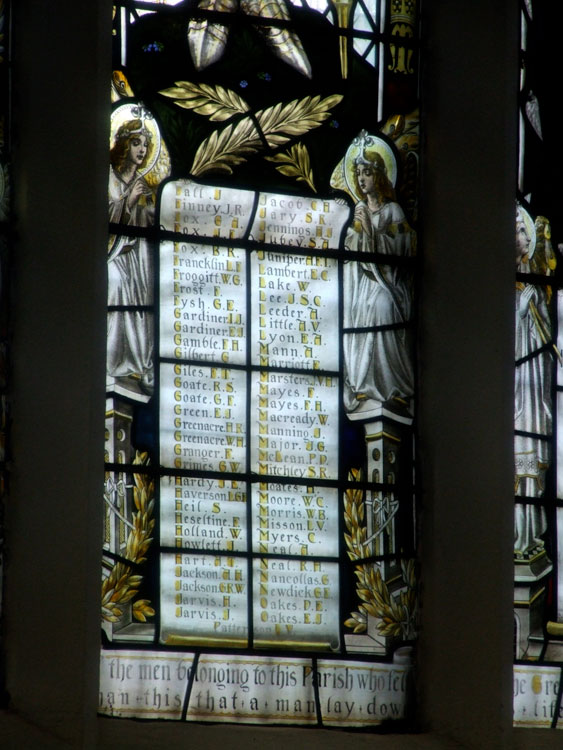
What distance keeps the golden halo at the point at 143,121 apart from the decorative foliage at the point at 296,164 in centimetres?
38

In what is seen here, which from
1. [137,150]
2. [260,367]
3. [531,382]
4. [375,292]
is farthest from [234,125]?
[531,382]

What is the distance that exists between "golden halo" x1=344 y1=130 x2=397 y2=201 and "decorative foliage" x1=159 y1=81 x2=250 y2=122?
1.29 feet

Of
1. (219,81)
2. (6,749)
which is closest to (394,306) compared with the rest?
(219,81)

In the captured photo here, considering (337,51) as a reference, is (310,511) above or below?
below

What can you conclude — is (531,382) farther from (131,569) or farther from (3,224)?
(3,224)

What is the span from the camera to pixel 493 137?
7.03 m

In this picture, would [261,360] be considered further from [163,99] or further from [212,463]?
[163,99]

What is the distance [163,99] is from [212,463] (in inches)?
49.0

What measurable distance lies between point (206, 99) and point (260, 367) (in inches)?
37.2

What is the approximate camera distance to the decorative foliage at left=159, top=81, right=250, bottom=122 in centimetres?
Answer: 700

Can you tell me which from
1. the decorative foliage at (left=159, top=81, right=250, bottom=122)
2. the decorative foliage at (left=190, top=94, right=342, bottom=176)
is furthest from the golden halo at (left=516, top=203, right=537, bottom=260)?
the decorative foliage at (left=159, top=81, right=250, bottom=122)

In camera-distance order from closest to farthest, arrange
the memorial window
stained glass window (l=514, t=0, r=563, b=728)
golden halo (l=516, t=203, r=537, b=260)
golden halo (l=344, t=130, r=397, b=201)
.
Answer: the memorial window
stained glass window (l=514, t=0, r=563, b=728)
golden halo (l=344, t=130, r=397, b=201)
golden halo (l=516, t=203, r=537, b=260)

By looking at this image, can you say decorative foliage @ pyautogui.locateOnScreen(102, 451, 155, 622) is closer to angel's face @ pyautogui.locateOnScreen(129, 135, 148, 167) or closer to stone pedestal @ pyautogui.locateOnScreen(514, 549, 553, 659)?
angel's face @ pyautogui.locateOnScreen(129, 135, 148, 167)

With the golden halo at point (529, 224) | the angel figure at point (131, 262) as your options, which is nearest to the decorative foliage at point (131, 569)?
Answer: the angel figure at point (131, 262)
